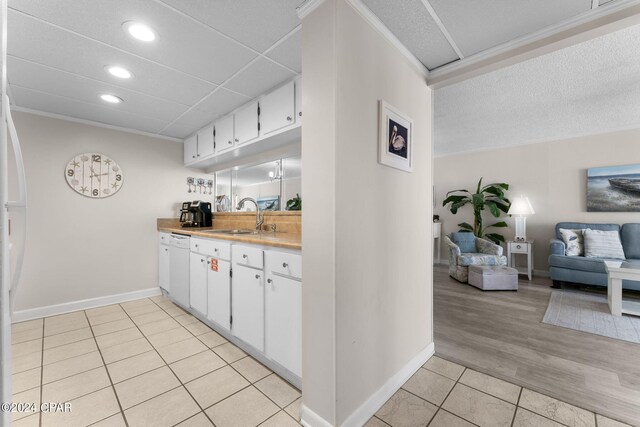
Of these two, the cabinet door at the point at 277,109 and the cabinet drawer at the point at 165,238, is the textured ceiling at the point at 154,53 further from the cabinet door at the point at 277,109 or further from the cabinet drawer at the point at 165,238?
the cabinet drawer at the point at 165,238

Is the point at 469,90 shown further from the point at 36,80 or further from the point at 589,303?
the point at 36,80

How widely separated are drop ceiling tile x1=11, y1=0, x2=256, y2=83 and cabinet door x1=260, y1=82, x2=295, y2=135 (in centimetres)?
40

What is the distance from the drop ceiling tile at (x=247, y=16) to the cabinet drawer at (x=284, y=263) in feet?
4.65

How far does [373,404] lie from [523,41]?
7.66 feet

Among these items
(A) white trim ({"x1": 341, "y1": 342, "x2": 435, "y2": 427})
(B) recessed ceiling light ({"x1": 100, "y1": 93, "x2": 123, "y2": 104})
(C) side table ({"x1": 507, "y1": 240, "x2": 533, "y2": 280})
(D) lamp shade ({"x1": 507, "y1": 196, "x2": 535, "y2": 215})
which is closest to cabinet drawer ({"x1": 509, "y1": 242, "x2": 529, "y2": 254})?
(C) side table ({"x1": 507, "y1": 240, "x2": 533, "y2": 280})

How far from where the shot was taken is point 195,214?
12.5 ft

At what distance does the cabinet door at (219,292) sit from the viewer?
2221mm

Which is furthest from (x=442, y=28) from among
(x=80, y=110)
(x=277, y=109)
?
(x=80, y=110)

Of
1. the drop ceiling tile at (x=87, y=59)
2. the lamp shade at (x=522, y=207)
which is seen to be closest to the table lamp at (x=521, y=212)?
the lamp shade at (x=522, y=207)

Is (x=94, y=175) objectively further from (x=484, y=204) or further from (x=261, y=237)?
(x=484, y=204)

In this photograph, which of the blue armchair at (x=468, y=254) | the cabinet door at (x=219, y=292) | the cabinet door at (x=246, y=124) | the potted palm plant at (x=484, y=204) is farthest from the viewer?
the potted palm plant at (x=484, y=204)

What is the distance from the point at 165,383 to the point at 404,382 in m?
1.60

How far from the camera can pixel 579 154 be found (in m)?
4.27

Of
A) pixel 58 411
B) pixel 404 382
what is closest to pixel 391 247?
pixel 404 382
